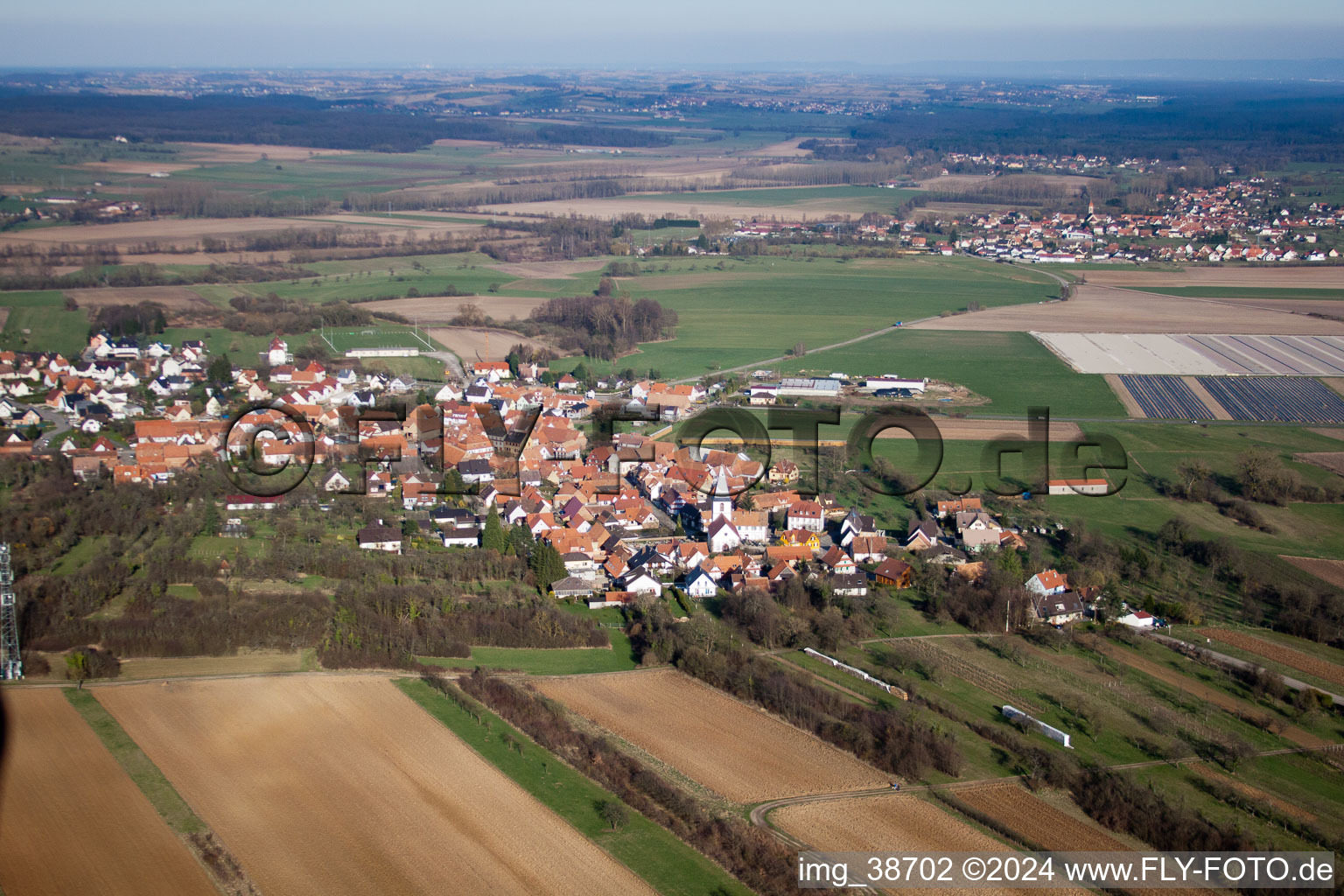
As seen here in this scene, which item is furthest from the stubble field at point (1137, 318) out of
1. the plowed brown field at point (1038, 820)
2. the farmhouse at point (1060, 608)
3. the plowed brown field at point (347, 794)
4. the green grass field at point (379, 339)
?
the plowed brown field at point (347, 794)

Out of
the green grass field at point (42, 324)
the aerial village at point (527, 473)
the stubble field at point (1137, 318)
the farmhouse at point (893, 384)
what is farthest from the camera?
the stubble field at point (1137, 318)

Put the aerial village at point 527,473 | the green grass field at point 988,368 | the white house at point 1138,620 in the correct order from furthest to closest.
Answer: the green grass field at point 988,368 < the aerial village at point 527,473 < the white house at point 1138,620

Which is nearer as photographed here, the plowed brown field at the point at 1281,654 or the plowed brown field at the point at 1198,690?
the plowed brown field at the point at 1198,690

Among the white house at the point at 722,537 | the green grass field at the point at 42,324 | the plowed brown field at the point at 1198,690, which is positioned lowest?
the plowed brown field at the point at 1198,690

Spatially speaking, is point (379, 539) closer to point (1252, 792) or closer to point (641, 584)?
point (641, 584)

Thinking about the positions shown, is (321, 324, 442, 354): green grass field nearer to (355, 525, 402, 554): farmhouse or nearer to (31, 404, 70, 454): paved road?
(31, 404, 70, 454): paved road

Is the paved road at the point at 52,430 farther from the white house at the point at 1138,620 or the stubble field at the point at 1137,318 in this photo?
the stubble field at the point at 1137,318

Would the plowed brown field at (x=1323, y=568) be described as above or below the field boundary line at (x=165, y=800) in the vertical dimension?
below

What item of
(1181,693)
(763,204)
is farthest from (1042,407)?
(763,204)
